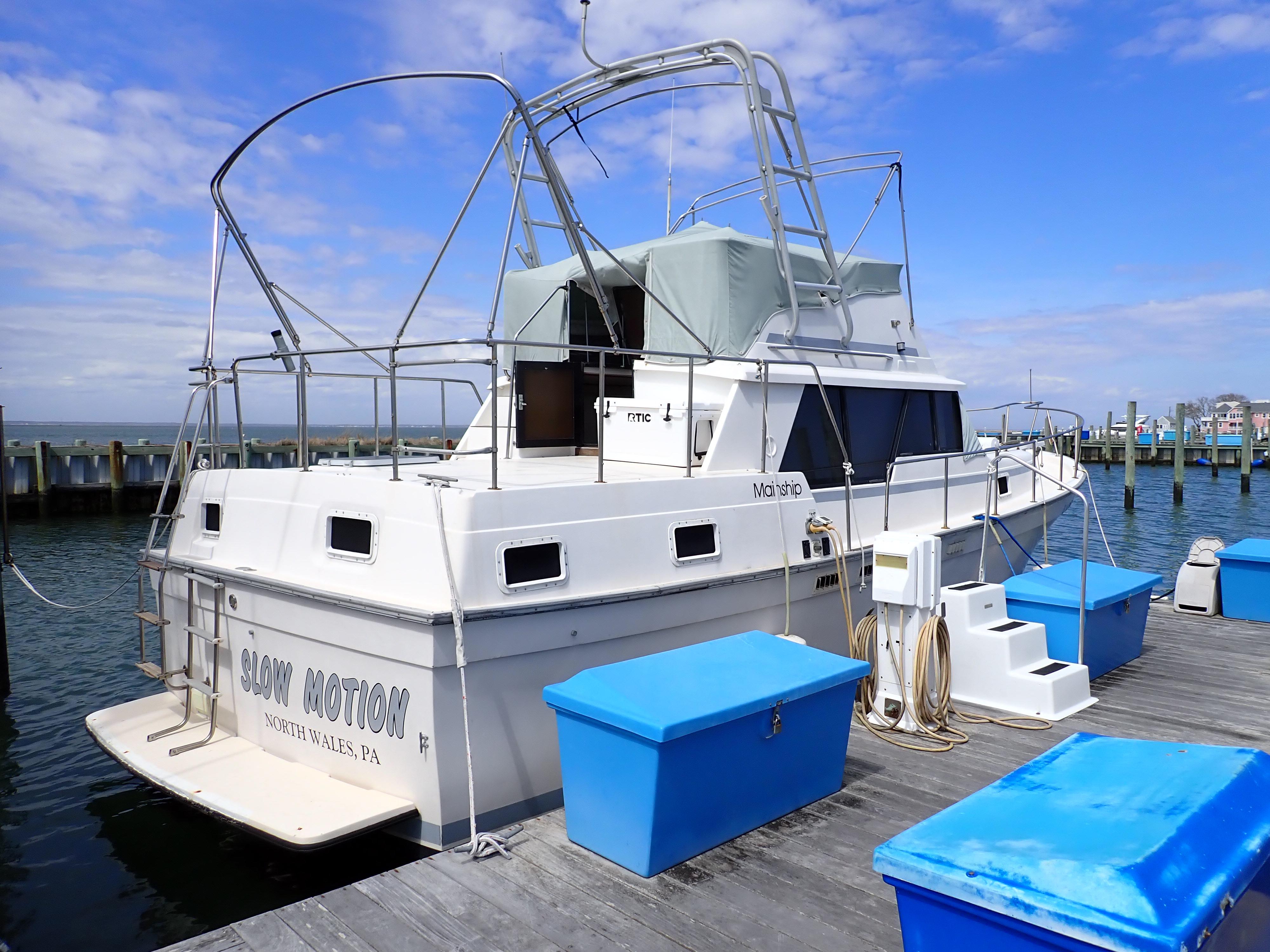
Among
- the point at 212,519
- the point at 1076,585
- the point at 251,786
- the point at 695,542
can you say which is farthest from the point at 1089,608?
the point at 212,519

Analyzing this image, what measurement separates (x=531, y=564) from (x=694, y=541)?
1.25 meters

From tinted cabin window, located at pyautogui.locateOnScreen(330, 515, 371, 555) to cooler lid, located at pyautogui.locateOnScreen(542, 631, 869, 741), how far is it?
4.66 ft

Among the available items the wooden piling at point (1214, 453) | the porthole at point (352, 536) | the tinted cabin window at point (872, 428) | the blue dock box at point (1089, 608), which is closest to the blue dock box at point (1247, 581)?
the blue dock box at point (1089, 608)

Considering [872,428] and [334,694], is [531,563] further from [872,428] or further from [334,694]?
[872,428]

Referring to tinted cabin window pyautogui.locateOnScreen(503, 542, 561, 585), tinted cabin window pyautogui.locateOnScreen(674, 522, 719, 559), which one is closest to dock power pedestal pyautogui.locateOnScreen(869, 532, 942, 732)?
tinted cabin window pyautogui.locateOnScreen(674, 522, 719, 559)

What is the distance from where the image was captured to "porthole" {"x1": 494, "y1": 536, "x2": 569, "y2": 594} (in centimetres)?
448

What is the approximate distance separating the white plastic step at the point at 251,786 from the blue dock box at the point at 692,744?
1.11 m

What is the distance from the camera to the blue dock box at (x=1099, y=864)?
2082 mm

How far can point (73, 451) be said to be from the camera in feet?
82.1

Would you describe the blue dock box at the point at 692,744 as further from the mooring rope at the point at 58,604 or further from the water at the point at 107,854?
the mooring rope at the point at 58,604

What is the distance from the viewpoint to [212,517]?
5.75 m

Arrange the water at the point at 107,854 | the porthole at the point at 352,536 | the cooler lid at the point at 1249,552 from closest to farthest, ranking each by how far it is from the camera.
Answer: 1. the porthole at the point at 352,536
2. the water at the point at 107,854
3. the cooler lid at the point at 1249,552

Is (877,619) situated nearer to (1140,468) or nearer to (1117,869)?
(1117,869)

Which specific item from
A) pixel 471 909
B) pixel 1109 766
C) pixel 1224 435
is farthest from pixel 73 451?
pixel 1224 435
